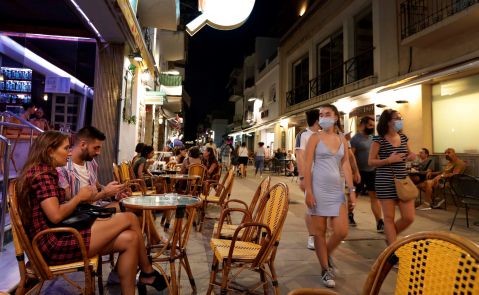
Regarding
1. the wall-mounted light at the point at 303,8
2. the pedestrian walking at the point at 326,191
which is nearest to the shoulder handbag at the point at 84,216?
the pedestrian walking at the point at 326,191

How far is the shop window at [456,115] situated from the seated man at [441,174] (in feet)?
2.66

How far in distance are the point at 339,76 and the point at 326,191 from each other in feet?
42.7

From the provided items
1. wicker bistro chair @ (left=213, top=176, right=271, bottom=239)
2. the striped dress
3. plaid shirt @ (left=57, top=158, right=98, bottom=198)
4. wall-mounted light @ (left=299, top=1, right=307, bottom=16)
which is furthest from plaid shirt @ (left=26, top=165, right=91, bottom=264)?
wall-mounted light @ (left=299, top=1, right=307, bottom=16)

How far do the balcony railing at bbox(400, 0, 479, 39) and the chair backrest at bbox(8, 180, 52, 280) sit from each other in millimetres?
10230

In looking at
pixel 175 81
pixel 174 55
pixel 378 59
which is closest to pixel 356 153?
pixel 378 59

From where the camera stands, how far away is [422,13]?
31.7ft

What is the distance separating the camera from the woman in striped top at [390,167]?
3.76m

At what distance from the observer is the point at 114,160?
26.3ft

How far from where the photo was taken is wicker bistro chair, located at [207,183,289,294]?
2640 millimetres

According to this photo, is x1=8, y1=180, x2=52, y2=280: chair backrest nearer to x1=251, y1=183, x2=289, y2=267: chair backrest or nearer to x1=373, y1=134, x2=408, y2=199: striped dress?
x1=251, y1=183, x2=289, y2=267: chair backrest

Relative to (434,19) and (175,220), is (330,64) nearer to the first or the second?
(434,19)

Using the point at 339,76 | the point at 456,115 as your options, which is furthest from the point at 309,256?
the point at 339,76

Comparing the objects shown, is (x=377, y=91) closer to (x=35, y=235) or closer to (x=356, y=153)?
(x=356, y=153)

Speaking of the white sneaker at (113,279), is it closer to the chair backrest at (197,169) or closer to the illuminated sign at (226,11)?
the chair backrest at (197,169)
